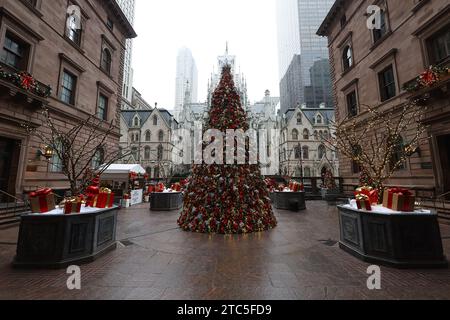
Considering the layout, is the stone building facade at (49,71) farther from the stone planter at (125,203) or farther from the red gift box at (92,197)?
the red gift box at (92,197)

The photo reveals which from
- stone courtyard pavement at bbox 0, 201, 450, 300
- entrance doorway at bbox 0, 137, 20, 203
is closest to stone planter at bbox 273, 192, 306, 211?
stone courtyard pavement at bbox 0, 201, 450, 300

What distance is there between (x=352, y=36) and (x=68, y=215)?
2367 centimetres

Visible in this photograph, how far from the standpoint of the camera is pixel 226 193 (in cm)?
710

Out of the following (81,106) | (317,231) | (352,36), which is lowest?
(317,231)

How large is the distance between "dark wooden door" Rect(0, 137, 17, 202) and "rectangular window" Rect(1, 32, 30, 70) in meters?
4.50

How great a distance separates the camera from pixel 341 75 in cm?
1972

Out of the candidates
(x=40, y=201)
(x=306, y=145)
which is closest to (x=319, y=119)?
(x=306, y=145)

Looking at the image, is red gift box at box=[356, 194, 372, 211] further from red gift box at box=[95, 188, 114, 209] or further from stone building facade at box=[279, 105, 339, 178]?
stone building facade at box=[279, 105, 339, 178]

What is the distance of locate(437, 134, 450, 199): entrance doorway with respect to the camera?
34.9 ft
